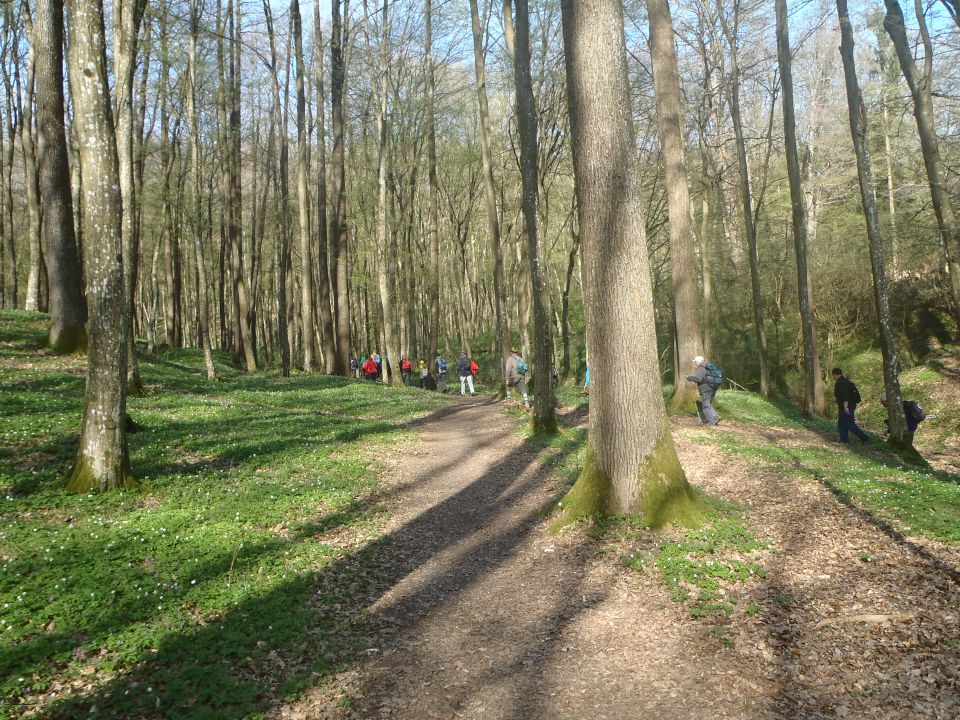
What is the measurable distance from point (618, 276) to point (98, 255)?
6.28 m

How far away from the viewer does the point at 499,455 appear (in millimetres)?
11844

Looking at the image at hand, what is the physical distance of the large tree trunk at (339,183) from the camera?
76.2 feet

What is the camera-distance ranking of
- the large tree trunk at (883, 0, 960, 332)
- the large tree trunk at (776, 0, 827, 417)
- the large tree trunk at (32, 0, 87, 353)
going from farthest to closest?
1. the large tree trunk at (776, 0, 827, 417)
2. the large tree trunk at (883, 0, 960, 332)
3. the large tree trunk at (32, 0, 87, 353)

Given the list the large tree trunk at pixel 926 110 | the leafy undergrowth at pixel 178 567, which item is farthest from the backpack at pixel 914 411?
the leafy undergrowth at pixel 178 567

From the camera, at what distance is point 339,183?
24266 millimetres

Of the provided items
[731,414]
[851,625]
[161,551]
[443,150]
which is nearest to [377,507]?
[161,551]

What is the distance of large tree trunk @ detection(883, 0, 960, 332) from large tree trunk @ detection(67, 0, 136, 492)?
54.6 feet

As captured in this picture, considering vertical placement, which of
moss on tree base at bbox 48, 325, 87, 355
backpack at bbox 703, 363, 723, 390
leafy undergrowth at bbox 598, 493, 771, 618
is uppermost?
moss on tree base at bbox 48, 325, 87, 355

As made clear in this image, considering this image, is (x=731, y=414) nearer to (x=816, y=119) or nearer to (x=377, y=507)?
(x=377, y=507)

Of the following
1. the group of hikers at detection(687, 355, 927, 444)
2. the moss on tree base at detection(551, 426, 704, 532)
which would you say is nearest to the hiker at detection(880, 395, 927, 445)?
the group of hikers at detection(687, 355, 927, 444)

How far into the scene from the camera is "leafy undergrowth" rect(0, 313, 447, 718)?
4.22m

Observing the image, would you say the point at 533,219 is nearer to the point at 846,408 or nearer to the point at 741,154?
the point at 846,408

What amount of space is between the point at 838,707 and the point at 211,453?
8.85 meters

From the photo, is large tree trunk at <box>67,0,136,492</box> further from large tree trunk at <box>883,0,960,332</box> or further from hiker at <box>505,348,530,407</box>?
large tree trunk at <box>883,0,960,332</box>
